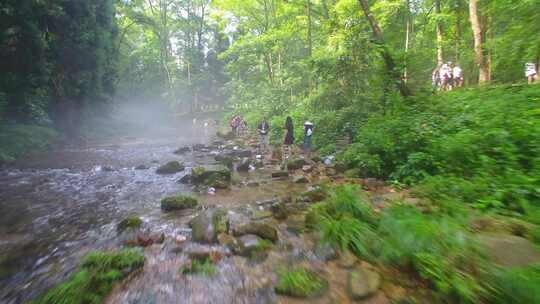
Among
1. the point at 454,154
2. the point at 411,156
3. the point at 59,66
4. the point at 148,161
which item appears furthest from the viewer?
the point at 59,66

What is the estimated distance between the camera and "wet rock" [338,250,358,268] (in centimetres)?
372

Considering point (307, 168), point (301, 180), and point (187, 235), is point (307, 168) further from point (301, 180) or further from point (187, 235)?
point (187, 235)

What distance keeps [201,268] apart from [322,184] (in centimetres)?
467

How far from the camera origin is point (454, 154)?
595 centimetres

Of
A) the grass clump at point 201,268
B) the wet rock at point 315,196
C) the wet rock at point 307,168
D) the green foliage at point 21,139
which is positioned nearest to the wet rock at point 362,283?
the grass clump at point 201,268

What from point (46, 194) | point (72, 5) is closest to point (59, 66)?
point (72, 5)

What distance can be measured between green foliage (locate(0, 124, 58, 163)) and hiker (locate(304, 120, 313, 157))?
46.6 ft

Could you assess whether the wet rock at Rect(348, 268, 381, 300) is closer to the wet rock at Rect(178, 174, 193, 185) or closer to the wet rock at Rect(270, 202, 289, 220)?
the wet rock at Rect(270, 202, 289, 220)

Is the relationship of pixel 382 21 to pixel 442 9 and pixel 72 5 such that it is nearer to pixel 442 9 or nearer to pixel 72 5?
pixel 442 9

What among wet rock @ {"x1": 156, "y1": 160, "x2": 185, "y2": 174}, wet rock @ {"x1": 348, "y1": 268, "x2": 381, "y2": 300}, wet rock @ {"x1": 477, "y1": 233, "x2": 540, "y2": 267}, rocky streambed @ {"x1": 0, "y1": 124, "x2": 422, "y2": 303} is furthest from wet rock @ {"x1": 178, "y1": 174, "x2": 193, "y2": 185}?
wet rock @ {"x1": 477, "y1": 233, "x2": 540, "y2": 267}

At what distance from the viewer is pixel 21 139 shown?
15.6 meters

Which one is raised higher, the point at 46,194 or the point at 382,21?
the point at 382,21

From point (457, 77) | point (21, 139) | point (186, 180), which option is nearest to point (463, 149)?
point (186, 180)

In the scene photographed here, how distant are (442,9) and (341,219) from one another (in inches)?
763
